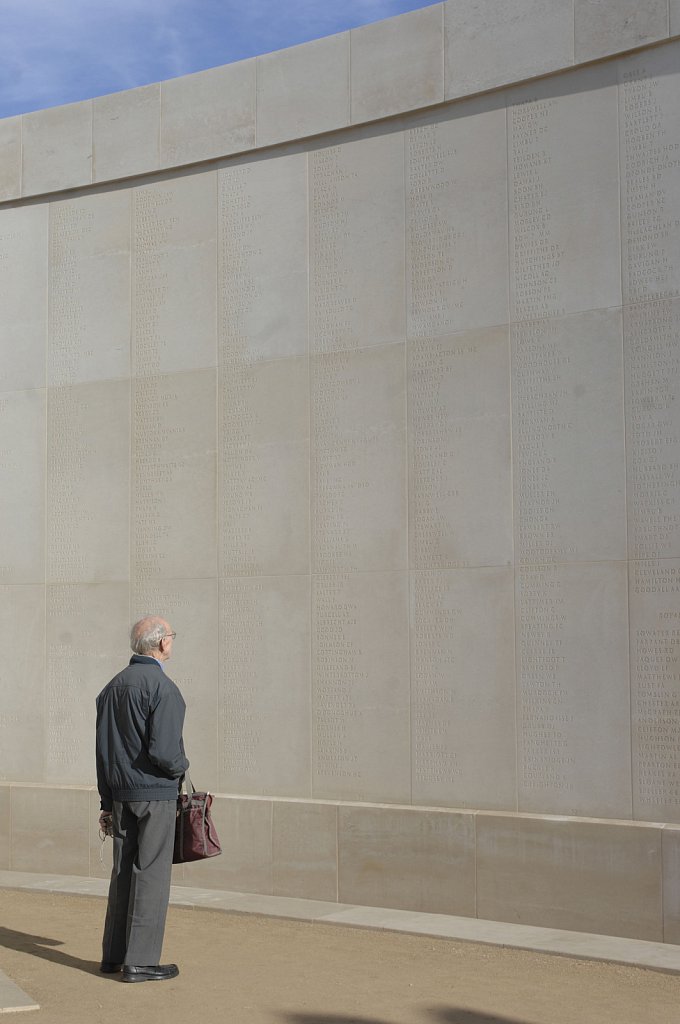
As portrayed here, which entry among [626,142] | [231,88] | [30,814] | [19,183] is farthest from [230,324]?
[30,814]

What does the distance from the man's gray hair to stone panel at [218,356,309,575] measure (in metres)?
2.49

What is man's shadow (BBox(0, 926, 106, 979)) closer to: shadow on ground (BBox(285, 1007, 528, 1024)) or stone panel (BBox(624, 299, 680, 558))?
shadow on ground (BBox(285, 1007, 528, 1024))

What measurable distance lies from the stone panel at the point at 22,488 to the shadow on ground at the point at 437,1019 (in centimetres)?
507

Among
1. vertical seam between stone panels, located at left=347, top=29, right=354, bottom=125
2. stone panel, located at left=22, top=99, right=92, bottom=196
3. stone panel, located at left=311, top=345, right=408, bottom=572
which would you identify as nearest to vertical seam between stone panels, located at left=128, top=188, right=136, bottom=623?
stone panel, located at left=22, top=99, right=92, bottom=196

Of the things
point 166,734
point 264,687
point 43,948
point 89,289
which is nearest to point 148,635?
point 166,734

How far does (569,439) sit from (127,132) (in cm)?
439

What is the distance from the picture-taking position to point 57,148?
32.8 ft

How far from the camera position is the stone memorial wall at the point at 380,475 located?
7.51 metres

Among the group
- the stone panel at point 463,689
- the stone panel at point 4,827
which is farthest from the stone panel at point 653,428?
the stone panel at point 4,827

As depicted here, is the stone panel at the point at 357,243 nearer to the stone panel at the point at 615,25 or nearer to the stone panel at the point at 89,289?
the stone panel at the point at 615,25

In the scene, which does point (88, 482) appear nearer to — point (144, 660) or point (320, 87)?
point (320, 87)

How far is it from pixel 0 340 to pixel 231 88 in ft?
9.09

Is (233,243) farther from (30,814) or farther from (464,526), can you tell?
(30,814)

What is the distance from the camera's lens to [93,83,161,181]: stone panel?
9562mm
